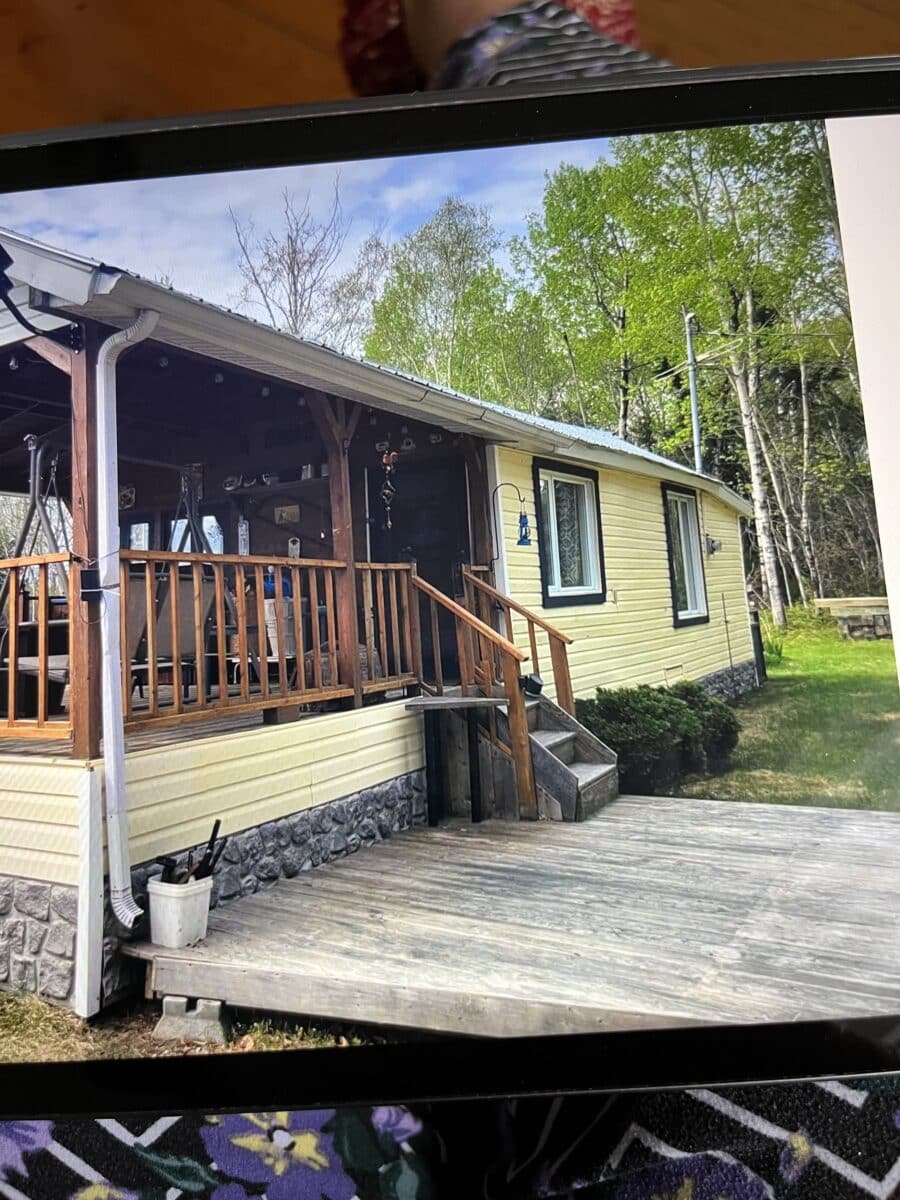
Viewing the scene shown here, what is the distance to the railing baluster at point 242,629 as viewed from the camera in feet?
2.35

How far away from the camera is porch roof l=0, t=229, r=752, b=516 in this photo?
2.35 ft

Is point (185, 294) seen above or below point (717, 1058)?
above

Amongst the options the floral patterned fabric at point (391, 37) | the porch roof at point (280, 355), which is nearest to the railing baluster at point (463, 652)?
the porch roof at point (280, 355)

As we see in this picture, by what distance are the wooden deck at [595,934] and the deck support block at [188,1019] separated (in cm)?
1

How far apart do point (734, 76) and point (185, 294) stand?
0.66 meters

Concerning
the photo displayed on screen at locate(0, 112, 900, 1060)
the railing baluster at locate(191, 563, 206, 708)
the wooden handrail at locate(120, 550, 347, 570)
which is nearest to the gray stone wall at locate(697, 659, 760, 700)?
the photo displayed on screen at locate(0, 112, 900, 1060)

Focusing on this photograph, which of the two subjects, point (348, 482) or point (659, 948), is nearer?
point (659, 948)

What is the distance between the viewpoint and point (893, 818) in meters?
0.71

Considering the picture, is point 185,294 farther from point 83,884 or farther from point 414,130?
point 83,884

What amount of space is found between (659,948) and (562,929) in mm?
93

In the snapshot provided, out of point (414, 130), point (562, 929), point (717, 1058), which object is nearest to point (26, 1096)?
point (562, 929)

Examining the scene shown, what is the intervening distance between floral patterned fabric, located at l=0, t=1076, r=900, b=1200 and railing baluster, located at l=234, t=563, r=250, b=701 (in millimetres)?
445

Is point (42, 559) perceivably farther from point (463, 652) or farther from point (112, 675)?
point (463, 652)

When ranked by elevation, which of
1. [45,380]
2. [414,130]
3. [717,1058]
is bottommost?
[717,1058]
